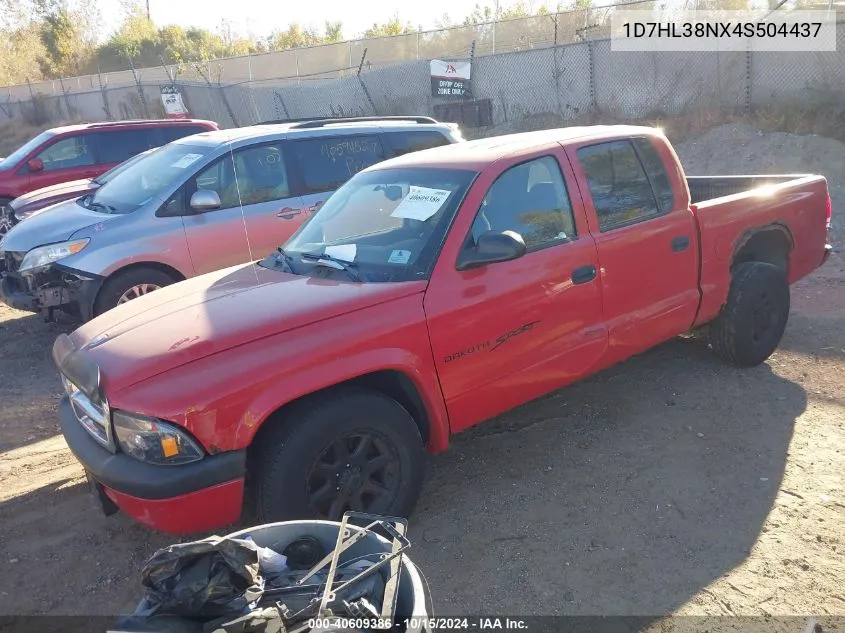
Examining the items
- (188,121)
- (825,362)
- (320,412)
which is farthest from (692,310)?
(188,121)

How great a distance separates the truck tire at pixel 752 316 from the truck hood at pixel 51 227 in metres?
5.20

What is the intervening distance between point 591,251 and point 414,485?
1.68 metres

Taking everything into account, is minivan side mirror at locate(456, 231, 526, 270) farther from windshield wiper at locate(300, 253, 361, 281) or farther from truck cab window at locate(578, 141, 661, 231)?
truck cab window at locate(578, 141, 661, 231)

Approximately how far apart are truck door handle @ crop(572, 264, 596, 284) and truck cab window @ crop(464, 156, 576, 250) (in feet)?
0.63

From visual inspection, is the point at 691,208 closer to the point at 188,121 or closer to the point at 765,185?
the point at 765,185

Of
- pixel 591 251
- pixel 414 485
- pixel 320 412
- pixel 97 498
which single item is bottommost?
pixel 414 485

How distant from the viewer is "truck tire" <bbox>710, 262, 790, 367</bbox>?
4.95 metres

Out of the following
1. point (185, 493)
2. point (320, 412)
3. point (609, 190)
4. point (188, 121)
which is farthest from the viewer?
point (188, 121)

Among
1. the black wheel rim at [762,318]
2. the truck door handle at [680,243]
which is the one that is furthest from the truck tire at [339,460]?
the black wheel rim at [762,318]

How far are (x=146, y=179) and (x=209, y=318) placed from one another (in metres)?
4.12

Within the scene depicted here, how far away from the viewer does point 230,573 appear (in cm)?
193

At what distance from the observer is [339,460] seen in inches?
126

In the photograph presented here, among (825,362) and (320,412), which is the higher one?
(320,412)

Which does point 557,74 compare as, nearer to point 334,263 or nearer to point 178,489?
point 334,263
